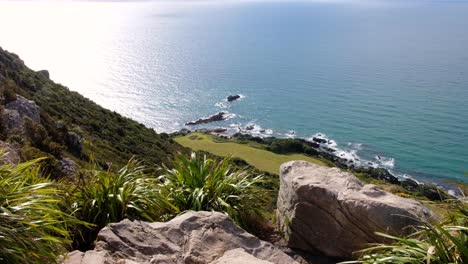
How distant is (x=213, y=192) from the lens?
7844 millimetres

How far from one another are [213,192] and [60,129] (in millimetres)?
17184

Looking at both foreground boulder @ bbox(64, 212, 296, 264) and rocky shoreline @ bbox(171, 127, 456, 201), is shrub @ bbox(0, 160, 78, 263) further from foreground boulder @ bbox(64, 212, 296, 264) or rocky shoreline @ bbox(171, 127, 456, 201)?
rocky shoreline @ bbox(171, 127, 456, 201)

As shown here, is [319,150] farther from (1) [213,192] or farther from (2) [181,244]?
(2) [181,244]

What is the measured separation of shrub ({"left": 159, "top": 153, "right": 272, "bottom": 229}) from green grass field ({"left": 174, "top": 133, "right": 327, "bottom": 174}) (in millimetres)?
51597

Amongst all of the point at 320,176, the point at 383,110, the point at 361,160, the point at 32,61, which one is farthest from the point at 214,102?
the point at 320,176

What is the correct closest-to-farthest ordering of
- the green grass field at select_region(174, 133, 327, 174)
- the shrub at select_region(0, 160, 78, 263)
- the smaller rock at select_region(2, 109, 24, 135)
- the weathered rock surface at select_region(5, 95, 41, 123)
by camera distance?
the shrub at select_region(0, 160, 78, 263) → the smaller rock at select_region(2, 109, 24, 135) → the weathered rock surface at select_region(5, 95, 41, 123) → the green grass field at select_region(174, 133, 327, 174)

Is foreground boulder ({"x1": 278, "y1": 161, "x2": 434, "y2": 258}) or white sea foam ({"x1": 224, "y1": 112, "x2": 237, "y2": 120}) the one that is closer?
foreground boulder ({"x1": 278, "y1": 161, "x2": 434, "y2": 258})

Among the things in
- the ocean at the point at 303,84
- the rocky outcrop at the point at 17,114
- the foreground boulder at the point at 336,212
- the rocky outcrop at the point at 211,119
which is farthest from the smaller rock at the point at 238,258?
the rocky outcrop at the point at 211,119

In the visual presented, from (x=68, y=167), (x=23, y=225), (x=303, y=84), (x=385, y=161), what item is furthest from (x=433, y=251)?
(x=303, y=84)

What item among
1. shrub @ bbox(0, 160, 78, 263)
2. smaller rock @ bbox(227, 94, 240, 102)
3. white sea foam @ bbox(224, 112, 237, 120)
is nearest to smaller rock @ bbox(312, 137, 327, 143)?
white sea foam @ bbox(224, 112, 237, 120)

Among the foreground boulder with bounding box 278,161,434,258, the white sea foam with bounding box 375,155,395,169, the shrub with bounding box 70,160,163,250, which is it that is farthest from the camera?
the white sea foam with bounding box 375,155,395,169

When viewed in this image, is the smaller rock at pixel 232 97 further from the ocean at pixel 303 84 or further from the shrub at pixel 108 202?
the shrub at pixel 108 202

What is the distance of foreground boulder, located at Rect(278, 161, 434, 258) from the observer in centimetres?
757

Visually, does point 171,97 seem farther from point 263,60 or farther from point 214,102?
point 263,60
